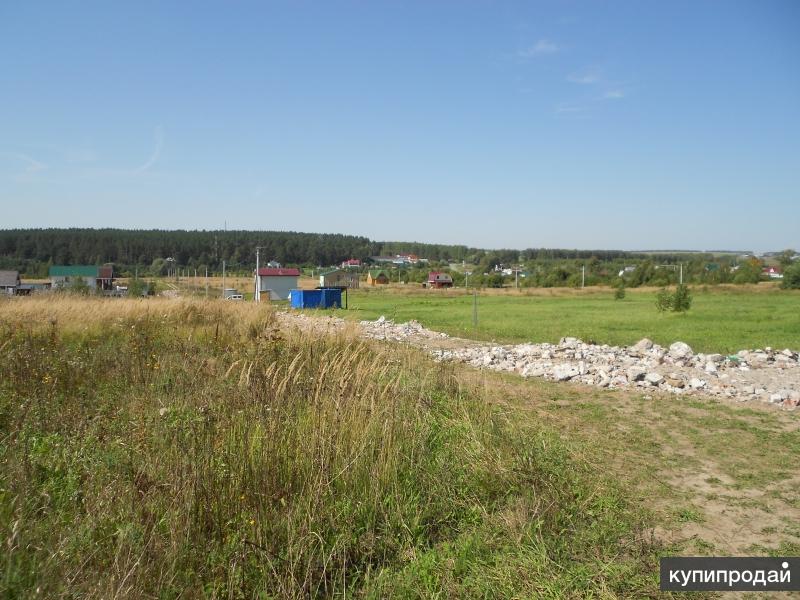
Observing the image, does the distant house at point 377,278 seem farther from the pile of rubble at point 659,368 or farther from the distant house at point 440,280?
the pile of rubble at point 659,368

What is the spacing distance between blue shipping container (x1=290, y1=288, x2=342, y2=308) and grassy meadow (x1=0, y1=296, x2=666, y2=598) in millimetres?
27656

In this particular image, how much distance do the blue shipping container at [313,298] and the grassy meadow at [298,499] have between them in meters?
27.7

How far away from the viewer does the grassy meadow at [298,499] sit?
8.93 ft

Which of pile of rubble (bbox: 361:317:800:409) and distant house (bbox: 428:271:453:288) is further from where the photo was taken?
distant house (bbox: 428:271:453:288)

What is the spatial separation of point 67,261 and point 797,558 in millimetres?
88492

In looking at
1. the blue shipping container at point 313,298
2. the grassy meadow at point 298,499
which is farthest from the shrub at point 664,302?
the grassy meadow at point 298,499

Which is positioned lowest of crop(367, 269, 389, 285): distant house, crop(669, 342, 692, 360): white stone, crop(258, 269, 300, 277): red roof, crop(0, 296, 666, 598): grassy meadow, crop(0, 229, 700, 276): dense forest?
crop(367, 269, 389, 285): distant house

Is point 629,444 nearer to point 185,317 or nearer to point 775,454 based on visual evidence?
point 775,454

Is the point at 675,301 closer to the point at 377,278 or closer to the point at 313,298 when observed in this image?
the point at 313,298

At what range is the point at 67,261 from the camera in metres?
77.6

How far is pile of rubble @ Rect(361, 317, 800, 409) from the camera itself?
8.50 metres

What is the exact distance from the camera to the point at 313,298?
33.8 meters

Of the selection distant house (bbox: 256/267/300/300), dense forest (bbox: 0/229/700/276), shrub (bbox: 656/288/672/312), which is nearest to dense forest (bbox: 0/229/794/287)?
dense forest (bbox: 0/229/700/276)

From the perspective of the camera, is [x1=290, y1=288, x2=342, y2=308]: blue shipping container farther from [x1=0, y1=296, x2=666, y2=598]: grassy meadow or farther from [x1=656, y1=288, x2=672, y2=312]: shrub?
[x1=0, y1=296, x2=666, y2=598]: grassy meadow
